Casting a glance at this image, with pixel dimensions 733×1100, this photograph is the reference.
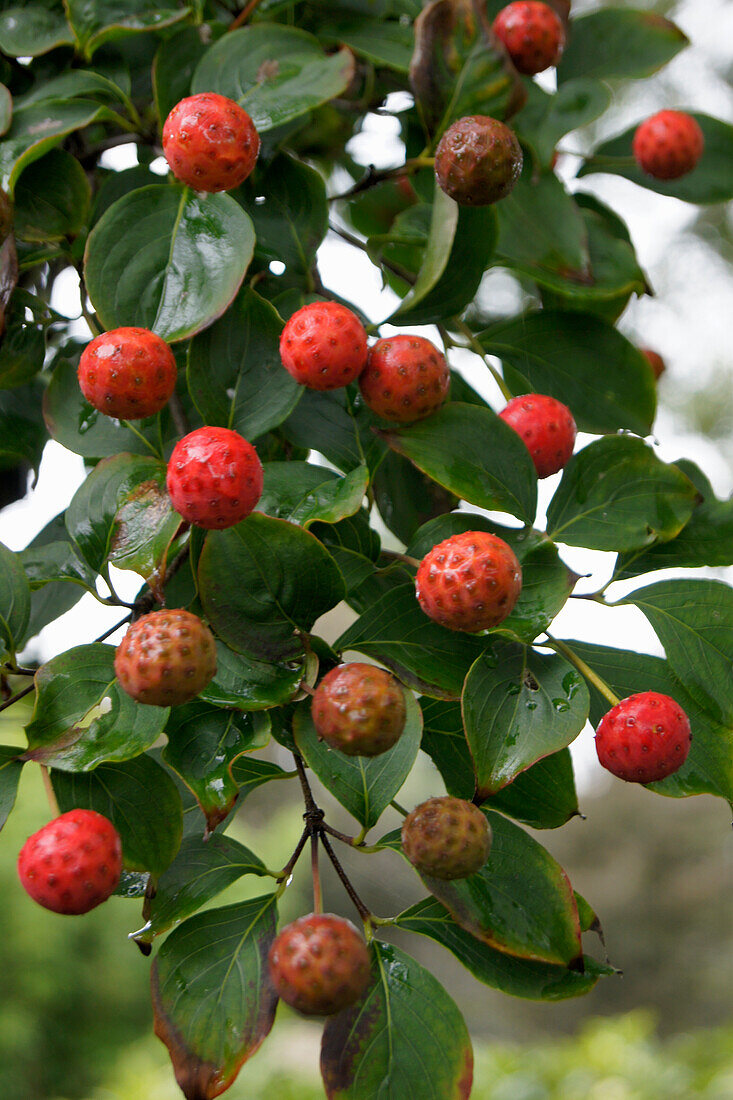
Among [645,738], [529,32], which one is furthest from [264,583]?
[529,32]

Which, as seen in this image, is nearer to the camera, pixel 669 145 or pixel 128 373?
pixel 128 373

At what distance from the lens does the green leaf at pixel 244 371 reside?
365 millimetres

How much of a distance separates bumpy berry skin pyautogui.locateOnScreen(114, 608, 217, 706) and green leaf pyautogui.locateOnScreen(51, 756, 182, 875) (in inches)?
3.0

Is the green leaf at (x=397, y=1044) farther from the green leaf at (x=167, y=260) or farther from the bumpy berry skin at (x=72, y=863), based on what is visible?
the green leaf at (x=167, y=260)

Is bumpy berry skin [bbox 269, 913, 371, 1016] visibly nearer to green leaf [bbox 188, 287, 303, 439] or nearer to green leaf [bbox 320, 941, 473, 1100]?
green leaf [bbox 320, 941, 473, 1100]

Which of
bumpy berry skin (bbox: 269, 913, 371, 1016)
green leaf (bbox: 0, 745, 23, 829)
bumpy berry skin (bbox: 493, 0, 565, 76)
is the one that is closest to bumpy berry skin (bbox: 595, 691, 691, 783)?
bumpy berry skin (bbox: 269, 913, 371, 1016)

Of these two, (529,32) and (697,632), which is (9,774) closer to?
(697,632)

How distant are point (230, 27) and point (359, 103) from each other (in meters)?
0.09

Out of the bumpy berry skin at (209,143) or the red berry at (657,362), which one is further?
the red berry at (657,362)

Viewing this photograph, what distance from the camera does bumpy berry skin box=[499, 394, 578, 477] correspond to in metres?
0.40

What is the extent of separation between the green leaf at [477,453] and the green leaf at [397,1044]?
19 centimetres

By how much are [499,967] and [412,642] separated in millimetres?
133

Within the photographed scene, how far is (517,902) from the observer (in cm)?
35

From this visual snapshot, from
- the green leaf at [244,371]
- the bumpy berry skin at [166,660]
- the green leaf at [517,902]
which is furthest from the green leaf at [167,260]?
the green leaf at [517,902]
